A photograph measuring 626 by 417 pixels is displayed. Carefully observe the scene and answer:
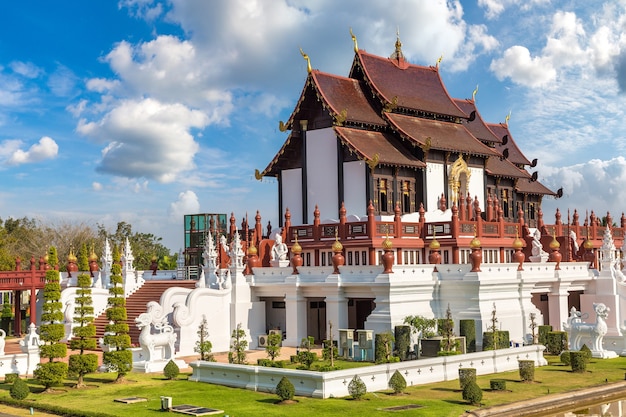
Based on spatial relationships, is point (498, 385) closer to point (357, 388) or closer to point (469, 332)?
point (357, 388)

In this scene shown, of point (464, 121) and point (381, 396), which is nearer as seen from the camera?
point (381, 396)

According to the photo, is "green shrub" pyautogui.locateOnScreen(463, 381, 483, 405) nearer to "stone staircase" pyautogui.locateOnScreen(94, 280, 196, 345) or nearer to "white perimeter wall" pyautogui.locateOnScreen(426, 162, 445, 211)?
"stone staircase" pyautogui.locateOnScreen(94, 280, 196, 345)

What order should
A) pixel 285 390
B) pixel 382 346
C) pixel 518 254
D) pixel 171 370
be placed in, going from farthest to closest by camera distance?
pixel 518 254, pixel 382 346, pixel 171 370, pixel 285 390

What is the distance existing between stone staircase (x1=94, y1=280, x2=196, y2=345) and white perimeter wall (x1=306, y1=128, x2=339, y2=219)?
7.93 metres

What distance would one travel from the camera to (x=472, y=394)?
2045cm

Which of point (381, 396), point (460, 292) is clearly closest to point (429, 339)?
point (460, 292)

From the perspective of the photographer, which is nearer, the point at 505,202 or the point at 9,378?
the point at 9,378

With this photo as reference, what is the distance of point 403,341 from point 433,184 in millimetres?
13784

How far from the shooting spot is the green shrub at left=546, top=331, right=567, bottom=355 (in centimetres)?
3048

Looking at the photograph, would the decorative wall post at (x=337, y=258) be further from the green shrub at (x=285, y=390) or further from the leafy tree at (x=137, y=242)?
the leafy tree at (x=137, y=242)

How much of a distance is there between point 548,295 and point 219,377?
57.3 ft

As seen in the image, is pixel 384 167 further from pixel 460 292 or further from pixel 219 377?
pixel 219 377

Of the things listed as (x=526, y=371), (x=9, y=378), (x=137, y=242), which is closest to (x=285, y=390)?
(x=526, y=371)

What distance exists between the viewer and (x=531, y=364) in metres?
24.3
